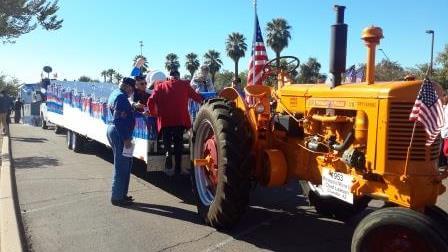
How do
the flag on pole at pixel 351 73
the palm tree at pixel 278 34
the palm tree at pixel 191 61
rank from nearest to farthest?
the flag on pole at pixel 351 73
the palm tree at pixel 278 34
the palm tree at pixel 191 61

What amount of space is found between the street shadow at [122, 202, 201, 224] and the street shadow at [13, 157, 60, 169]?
167 inches

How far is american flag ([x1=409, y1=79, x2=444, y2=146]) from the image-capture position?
4.02 m

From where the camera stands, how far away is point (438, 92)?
4445 mm

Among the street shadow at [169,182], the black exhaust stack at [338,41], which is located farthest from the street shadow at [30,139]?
the black exhaust stack at [338,41]

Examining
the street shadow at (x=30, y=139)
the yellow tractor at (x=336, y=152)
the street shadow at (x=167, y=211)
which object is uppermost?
the yellow tractor at (x=336, y=152)

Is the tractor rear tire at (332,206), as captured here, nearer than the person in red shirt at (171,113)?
Yes

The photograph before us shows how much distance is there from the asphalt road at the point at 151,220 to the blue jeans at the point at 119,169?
0.27m

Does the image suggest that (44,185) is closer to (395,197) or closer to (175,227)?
(175,227)

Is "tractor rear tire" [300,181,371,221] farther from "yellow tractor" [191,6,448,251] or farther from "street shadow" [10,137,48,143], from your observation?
"street shadow" [10,137,48,143]

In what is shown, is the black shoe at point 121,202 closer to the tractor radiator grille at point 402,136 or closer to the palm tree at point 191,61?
the tractor radiator grille at point 402,136

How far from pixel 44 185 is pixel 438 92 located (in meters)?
6.41

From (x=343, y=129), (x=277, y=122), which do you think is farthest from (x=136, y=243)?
(x=343, y=129)

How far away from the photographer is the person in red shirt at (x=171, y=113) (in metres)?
7.56

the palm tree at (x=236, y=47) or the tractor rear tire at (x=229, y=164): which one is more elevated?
the palm tree at (x=236, y=47)
